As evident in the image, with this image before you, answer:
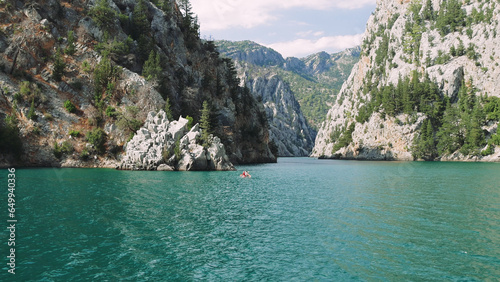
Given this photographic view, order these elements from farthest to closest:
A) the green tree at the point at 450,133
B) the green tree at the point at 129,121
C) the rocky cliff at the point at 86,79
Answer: the green tree at the point at 450,133 < the green tree at the point at 129,121 < the rocky cliff at the point at 86,79

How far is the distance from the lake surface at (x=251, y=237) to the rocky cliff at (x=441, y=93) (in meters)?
114

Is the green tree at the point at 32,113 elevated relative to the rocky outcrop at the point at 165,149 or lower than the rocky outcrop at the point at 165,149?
elevated

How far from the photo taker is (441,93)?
15762cm

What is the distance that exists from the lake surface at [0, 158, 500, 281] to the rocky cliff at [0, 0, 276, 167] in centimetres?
4253

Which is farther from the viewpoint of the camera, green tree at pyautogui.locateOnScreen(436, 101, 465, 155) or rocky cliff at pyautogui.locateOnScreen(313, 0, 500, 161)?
green tree at pyautogui.locateOnScreen(436, 101, 465, 155)

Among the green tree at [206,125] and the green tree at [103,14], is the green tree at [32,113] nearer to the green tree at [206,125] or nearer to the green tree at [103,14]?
the green tree at [103,14]

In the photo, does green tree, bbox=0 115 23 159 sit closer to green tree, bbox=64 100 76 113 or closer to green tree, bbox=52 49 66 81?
green tree, bbox=64 100 76 113

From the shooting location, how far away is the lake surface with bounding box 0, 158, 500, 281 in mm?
17109

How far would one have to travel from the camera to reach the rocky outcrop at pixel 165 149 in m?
76.8

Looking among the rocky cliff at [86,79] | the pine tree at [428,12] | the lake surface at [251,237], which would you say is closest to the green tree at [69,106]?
the rocky cliff at [86,79]

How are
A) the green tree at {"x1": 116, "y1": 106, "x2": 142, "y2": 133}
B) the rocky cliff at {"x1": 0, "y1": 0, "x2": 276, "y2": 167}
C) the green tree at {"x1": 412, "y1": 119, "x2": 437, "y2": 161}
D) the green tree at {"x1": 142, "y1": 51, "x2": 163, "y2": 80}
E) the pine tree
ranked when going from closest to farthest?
1. the rocky cliff at {"x1": 0, "y1": 0, "x2": 276, "y2": 167}
2. the green tree at {"x1": 116, "y1": 106, "x2": 142, "y2": 133}
3. the green tree at {"x1": 142, "y1": 51, "x2": 163, "y2": 80}
4. the green tree at {"x1": 412, "y1": 119, "x2": 437, "y2": 161}
5. the pine tree

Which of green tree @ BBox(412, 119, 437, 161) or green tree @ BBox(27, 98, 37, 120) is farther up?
green tree @ BBox(27, 98, 37, 120)

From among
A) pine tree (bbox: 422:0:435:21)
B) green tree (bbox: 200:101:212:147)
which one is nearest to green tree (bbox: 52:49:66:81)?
green tree (bbox: 200:101:212:147)

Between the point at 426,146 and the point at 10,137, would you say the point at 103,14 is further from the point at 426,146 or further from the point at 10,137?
the point at 426,146
